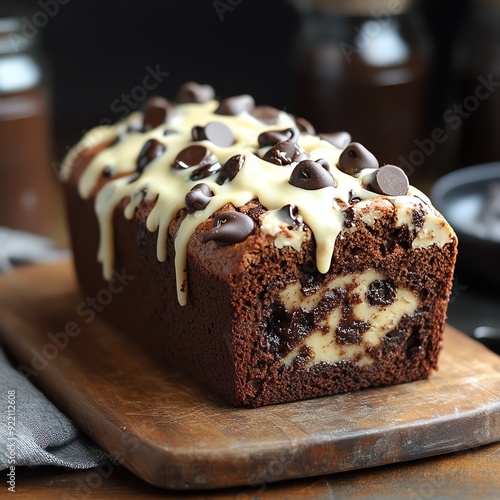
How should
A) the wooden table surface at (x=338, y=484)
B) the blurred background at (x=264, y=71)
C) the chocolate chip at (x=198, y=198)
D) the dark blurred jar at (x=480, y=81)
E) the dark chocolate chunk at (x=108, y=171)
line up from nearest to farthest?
the wooden table surface at (x=338, y=484)
the chocolate chip at (x=198, y=198)
the dark chocolate chunk at (x=108, y=171)
the blurred background at (x=264, y=71)
the dark blurred jar at (x=480, y=81)

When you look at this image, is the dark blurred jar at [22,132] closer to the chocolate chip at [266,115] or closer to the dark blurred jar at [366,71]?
the dark blurred jar at [366,71]

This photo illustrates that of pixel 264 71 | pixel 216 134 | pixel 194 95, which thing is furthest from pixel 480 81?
pixel 216 134

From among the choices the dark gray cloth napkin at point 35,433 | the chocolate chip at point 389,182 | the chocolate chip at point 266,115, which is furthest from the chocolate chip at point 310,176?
the dark gray cloth napkin at point 35,433

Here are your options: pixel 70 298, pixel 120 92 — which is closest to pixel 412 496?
pixel 70 298

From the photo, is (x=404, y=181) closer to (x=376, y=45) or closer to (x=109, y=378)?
(x=109, y=378)

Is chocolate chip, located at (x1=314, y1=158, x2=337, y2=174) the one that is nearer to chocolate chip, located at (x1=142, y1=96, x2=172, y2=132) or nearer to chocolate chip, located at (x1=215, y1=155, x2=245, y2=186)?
chocolate chip, located at (x1=215, y1=155, x2=245, y2=186)

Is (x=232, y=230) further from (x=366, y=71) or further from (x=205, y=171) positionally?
(x=366, y=71)

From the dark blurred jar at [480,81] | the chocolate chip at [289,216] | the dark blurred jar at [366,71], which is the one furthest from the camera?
the dark blurred jar at [480,81]
